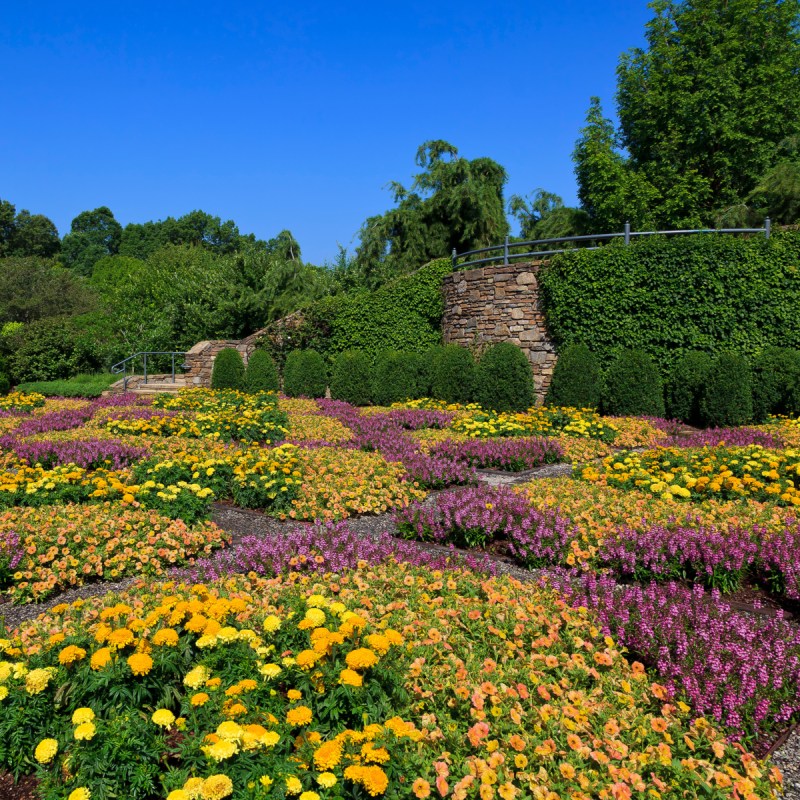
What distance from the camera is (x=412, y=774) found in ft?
7.65

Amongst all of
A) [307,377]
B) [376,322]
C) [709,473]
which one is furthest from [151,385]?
[709,473]

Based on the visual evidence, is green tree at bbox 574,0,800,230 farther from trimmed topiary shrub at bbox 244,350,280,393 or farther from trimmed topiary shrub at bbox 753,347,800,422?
trimmed topiary shrub at bbox 244,350,280,393

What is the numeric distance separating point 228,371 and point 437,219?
477 inches

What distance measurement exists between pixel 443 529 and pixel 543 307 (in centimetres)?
993

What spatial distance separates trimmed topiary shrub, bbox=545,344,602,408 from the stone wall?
793 mm

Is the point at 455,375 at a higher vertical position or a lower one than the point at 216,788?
higher

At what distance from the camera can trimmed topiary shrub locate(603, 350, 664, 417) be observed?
12820 millimetres

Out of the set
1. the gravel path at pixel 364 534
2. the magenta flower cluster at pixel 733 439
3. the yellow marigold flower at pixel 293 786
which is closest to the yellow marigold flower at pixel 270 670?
the yellow marigold flower at pixel 293 786

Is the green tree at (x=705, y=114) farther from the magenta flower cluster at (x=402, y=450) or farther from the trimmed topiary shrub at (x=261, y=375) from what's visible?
the magenta flower cluster at (x=402, y=450)

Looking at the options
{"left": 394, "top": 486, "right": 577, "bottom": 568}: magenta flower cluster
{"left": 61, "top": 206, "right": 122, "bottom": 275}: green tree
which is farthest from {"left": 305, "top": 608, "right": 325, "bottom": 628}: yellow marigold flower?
{"left": 61, "top": 206, "right": 122, "bottom": 275}: green tree

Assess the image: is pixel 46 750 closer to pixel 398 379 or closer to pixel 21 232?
pixel 398 379

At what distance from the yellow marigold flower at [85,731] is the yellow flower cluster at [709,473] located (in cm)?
527

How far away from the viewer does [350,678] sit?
241 cm

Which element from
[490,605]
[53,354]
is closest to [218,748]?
[490,605]
